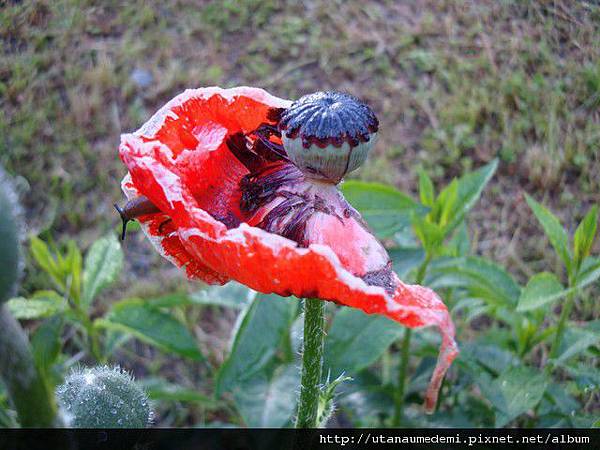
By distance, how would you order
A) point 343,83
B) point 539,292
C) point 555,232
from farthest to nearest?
1. point 343,83
2. point 555,232
3. point 539,292

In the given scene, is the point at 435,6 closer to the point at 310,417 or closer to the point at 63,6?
the point at 63,6

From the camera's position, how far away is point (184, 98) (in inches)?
42.4

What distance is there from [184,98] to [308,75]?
1.71 m

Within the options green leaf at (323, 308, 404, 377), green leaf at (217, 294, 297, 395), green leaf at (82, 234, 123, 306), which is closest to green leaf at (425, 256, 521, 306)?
green leaf at (323, 308, 404, 377)

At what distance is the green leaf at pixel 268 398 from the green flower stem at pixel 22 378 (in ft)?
2.51

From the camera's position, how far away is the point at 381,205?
4.51 ft

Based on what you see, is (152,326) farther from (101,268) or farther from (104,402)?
(104,402)

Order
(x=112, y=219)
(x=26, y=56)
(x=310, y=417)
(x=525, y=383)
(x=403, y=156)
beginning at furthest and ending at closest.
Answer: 1. (x=403, y=156)
2. (x=112, y=219)
3. (x=26, y=56)
4. (x=525, y=383)
5. (x=310, y=417)

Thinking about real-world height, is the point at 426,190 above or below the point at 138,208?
below

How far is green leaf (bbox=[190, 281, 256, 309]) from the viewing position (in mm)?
1550

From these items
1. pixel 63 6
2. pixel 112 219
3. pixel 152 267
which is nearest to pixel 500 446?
pixel 152 267

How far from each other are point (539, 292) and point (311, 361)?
1.47ft

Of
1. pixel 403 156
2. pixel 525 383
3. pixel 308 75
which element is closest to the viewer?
pixel 525 383

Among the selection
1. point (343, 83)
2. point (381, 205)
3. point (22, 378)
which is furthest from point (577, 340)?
point (343, 83)
